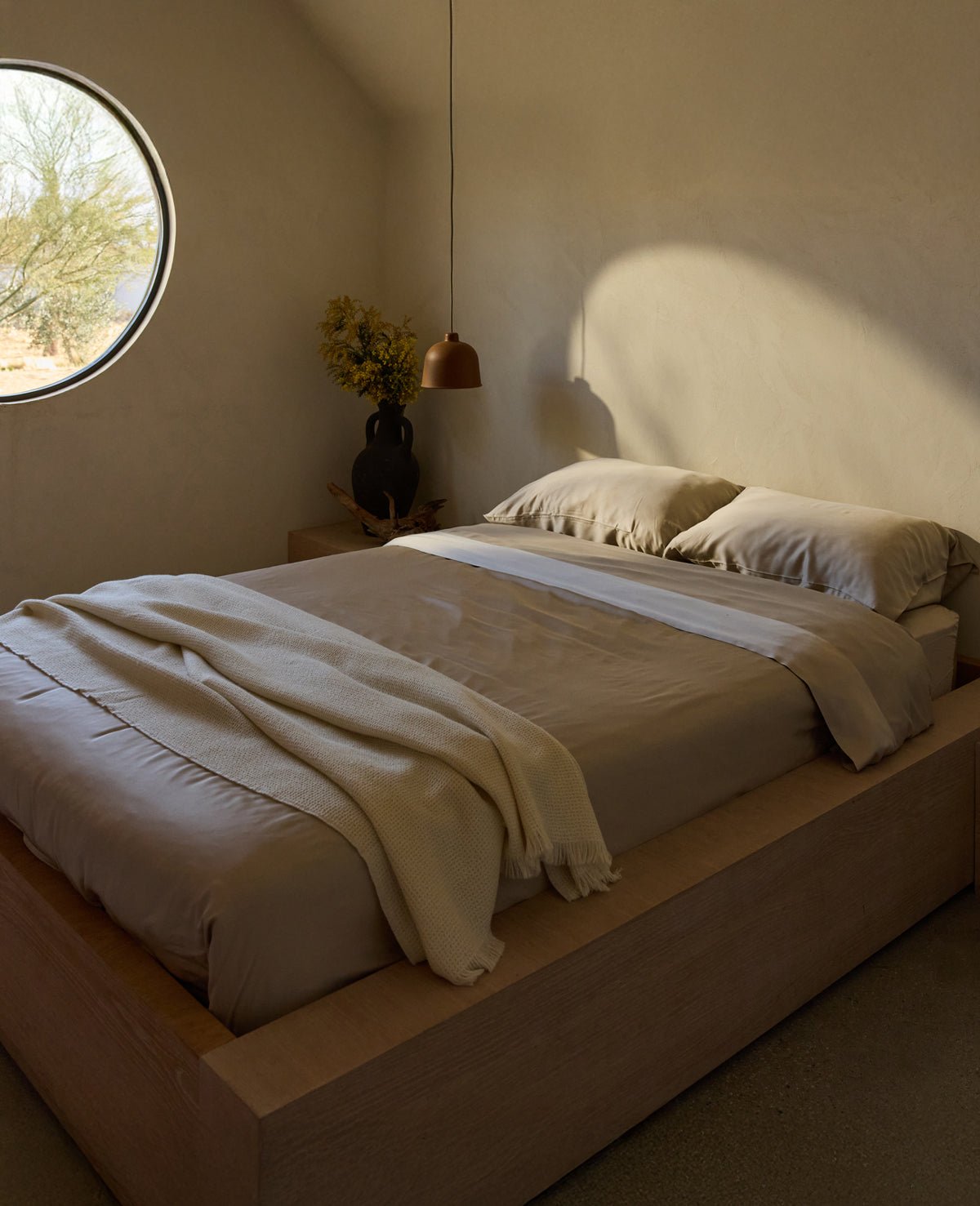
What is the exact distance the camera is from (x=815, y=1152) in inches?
68.4

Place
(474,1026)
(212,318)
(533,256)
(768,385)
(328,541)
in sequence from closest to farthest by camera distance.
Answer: (474,1026) → (768,385) → (533,256) → (212,318) → (328,541)

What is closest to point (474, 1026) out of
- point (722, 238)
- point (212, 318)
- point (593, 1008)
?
point (593, 1008)

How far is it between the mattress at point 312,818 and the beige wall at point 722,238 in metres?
0.71

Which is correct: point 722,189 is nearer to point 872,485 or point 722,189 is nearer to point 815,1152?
point 872,485

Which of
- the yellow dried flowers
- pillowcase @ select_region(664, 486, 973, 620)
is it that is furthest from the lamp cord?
pillowcase @ select_region(664, 486, 973, 620)

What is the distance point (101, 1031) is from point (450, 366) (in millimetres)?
2516

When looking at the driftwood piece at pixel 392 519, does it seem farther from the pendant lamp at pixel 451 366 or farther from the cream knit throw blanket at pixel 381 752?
the cream knit throw blanket at pixel 381 752

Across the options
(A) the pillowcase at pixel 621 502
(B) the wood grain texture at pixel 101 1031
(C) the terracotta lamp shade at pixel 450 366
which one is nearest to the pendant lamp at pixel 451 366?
(C) the terracotta lamp shade at pixel 450 366

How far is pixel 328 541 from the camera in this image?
13.5ft

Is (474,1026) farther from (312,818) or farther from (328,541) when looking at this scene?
(328,541)

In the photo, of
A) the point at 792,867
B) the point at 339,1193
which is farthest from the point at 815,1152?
the point at 339,1193

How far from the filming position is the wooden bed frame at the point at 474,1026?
4.44ft

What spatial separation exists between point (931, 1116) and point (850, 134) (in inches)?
89.1

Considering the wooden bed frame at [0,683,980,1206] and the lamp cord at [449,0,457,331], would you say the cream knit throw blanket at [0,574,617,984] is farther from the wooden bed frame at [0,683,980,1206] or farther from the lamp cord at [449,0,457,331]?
the lamp cord at [449,0,457,331]
